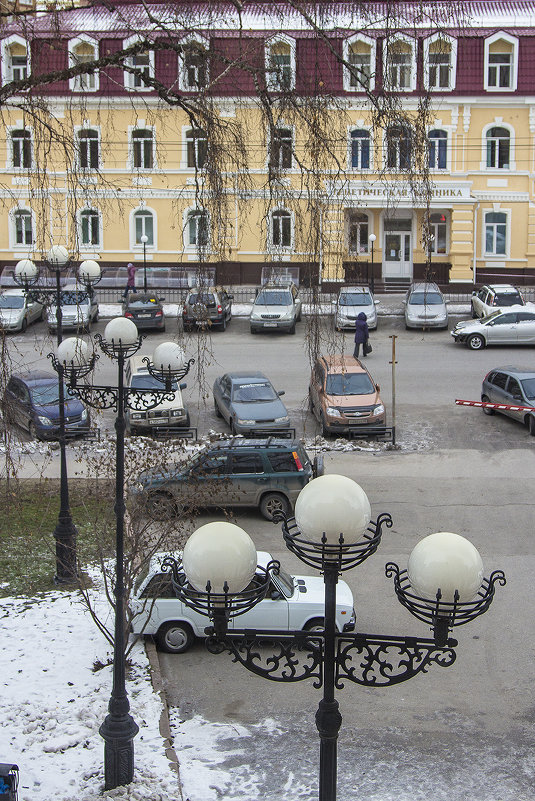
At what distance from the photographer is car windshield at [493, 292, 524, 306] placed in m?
32.9

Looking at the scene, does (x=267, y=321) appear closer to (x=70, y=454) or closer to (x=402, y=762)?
(x=70, y=454)

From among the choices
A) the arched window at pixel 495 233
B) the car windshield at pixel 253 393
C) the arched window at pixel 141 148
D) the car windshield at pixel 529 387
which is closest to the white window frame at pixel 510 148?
the arched window at pixel 495 233

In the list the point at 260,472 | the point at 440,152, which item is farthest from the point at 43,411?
the point at 440,152

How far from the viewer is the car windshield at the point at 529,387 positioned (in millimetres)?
22703

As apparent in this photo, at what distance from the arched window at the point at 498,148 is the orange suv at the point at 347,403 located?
702 inches

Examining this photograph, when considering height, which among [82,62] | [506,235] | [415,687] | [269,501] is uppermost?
[82,62]

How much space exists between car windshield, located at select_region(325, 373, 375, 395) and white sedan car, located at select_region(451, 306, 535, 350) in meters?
7.66

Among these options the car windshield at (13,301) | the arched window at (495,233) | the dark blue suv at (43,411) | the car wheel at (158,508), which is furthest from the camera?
the arched window at (495,233)

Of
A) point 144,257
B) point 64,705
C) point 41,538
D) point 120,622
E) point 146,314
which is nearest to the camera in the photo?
point 120,622

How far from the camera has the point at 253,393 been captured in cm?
2284

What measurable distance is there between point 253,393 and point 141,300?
1161 centimetres

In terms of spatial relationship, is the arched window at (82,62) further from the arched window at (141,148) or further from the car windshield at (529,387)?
the car windshield at (529,387)

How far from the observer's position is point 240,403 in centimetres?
2244

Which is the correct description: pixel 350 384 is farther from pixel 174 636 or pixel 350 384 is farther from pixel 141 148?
pixel 174 636
